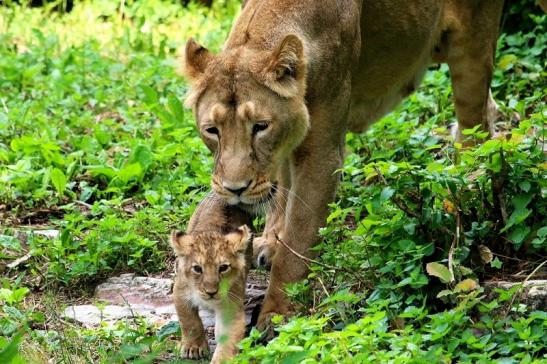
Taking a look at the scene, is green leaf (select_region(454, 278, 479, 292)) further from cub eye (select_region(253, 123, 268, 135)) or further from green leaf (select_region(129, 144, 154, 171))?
green leaf (select_region(129, 144, 154, 171))

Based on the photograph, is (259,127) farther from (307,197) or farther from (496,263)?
(496,263)

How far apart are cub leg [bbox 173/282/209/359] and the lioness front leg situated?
1.26 feet

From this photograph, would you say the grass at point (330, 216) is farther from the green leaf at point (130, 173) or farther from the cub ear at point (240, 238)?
the cub ear at point (240, 238)

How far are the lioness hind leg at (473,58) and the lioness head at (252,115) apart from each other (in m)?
2.12

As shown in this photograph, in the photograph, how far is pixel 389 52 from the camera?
275 inches

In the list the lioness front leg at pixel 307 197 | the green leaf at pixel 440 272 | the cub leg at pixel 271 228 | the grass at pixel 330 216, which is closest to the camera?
the grass at pixel 330 216

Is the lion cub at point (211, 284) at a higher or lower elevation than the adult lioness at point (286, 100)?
lower

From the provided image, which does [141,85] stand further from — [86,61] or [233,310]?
[233,310]

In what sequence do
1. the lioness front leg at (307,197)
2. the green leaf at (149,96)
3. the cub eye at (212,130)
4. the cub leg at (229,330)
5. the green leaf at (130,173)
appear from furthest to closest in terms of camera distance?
the green leaf at (149,96) → the green leaf at (130,173) → the lioness front leg at (307,197) → the cub eye at (212,130) → the cub leg at (229,330)

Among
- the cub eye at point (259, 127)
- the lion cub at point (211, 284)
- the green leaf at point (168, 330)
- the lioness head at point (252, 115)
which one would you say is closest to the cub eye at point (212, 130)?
the lioness head at point (252, 115)

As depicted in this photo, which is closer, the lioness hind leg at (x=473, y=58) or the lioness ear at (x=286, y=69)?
the lioness ear at (x=286, y=69)

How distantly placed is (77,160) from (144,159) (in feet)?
1.71

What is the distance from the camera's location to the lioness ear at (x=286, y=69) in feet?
18.7

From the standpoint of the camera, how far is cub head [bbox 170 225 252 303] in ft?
18.1
